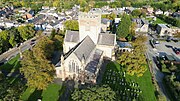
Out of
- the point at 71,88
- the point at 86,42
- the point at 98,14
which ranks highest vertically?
the point at 98,14

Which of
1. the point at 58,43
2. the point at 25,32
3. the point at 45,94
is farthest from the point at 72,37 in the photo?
the point at 25,32

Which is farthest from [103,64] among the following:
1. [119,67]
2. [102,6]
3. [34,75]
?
[102,6]

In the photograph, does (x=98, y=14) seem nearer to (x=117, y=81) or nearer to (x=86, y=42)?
(x=86, y=42)

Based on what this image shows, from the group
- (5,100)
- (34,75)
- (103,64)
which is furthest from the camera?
(103,64)

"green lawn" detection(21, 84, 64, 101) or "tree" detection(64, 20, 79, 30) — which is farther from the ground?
"tree" detection(64, 20, 79, 30)

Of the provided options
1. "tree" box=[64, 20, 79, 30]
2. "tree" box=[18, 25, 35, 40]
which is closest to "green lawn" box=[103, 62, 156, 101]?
"tree" box=[64, 20, 79, 30]

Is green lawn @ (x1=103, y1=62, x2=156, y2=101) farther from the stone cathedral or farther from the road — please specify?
the stone cathedral
